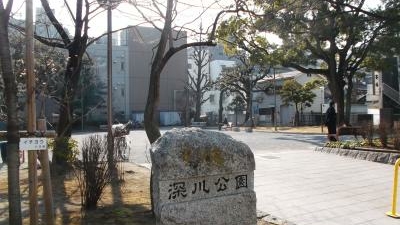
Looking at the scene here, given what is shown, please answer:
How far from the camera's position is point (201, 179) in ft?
15.6

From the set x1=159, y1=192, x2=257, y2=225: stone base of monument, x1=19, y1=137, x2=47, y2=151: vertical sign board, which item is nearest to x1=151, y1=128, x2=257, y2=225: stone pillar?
x1=159, y1=192, x2=257, y2=225: stone base of monument

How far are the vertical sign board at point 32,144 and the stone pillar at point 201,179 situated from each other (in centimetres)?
132

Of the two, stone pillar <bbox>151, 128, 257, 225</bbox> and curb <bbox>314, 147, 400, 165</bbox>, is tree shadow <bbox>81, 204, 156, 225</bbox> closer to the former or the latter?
stone pillar <bbox>151, 128, 257, 225</bbox>

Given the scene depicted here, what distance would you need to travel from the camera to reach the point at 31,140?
200 inches

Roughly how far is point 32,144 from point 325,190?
6.07 m

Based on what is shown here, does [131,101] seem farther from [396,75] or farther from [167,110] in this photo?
[396,75]

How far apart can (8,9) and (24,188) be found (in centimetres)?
520

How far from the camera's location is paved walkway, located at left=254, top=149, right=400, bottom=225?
7.05 meters

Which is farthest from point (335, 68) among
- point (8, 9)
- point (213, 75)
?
point (213, 75)

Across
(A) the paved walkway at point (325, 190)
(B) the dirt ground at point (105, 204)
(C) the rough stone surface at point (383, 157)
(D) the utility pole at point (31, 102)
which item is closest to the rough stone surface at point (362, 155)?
(A) the paved walkway at point (325, 190)

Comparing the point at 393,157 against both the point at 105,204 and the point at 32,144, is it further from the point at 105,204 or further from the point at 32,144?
the point at 32,144

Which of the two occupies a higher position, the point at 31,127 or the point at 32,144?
the point at 31,127

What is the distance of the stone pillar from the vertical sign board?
1322 millimetres

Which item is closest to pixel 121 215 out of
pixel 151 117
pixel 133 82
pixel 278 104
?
pixel 151 117
